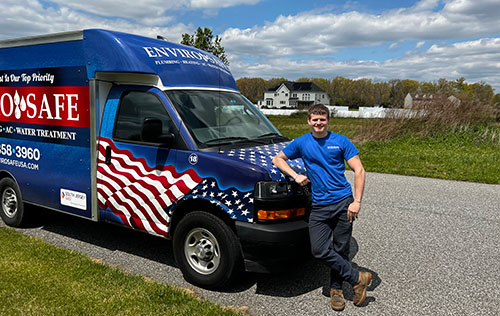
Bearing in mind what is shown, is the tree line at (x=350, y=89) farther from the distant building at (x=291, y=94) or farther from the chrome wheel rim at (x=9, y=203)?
the chrome wheel rim at (x=9, y=203)

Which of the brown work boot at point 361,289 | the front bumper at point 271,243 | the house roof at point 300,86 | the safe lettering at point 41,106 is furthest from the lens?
the house roof at point 300,86

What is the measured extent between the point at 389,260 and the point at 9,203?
5401 millimetres

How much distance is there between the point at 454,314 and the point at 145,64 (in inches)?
153

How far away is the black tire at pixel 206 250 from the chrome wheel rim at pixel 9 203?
10.9 feet

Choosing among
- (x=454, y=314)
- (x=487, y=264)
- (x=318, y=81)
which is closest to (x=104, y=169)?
(x=454, y=314)

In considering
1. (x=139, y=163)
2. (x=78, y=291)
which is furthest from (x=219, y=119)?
(x=78, y=291)

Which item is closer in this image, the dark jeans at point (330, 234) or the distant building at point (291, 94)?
the dark jeans at point (330, 234)

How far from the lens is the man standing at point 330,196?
156 inches

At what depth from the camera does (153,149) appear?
4605 mm

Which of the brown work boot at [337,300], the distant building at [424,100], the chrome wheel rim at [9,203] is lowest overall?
the brown work boot at [337,300]

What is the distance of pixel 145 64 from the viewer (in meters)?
4.71

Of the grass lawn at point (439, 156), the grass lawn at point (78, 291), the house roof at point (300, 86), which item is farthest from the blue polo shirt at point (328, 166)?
the house roof at point (300, 86)

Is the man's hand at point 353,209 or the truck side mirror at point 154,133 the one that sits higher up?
the truck side mirror at point 154,133

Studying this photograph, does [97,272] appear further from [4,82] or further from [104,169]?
[4,82]
